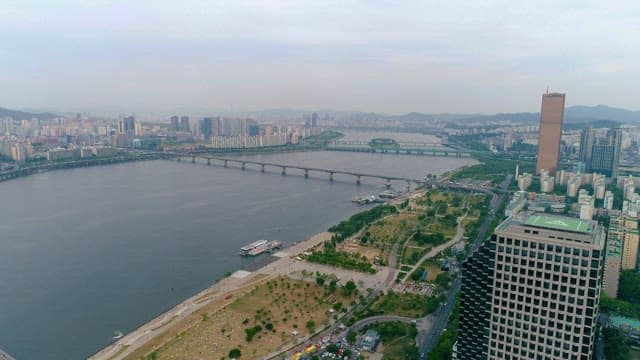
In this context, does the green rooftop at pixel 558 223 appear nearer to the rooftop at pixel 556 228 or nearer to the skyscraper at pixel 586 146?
the rooftop at pixel 556 228

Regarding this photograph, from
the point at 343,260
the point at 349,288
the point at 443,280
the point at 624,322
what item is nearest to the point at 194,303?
the point at 349,288

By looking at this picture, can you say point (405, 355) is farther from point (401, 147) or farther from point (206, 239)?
point (401, 147)

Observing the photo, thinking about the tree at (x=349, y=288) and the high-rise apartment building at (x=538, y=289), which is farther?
the tree at (x=349, y=288)

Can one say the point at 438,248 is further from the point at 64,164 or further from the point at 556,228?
the point at 64,164

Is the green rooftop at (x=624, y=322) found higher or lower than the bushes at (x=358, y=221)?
lower

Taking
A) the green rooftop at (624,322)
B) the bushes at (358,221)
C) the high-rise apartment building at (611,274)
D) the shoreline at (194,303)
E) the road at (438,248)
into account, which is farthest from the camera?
the bushes at (358,221)

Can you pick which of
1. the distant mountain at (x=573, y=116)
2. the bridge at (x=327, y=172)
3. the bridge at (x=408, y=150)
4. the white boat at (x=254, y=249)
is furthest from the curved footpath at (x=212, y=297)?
the distant mountain at (x=573, y=116)
